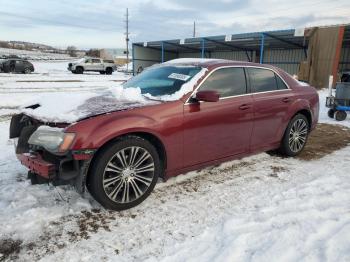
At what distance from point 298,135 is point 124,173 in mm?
3460

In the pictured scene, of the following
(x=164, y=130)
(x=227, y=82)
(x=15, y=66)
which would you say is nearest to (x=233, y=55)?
(x=15, y=66)

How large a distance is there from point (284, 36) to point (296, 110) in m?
22.5

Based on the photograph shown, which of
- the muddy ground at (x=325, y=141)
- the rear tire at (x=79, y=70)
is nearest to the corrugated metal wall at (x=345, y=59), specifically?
the muddy ground at (x=325, y=141)

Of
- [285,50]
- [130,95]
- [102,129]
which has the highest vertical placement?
[285,50]

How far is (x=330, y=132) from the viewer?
7.77 m

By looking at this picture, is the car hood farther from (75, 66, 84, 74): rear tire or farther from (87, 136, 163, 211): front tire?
(75, 66, 84, 74): rear tire

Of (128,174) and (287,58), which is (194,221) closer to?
(128,174)

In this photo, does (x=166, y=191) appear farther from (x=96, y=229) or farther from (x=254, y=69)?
(x=254, y=69)

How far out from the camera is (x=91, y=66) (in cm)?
3284

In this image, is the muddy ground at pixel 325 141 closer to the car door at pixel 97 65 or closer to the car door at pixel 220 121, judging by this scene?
the car door at pixel 220 121

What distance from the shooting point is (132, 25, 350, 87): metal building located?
21328 mm

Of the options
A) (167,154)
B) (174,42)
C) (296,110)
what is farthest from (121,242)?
(174,42)

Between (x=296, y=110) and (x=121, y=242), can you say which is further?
(x=296, y=110)

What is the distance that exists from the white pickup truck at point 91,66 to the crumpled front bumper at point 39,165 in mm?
29679
